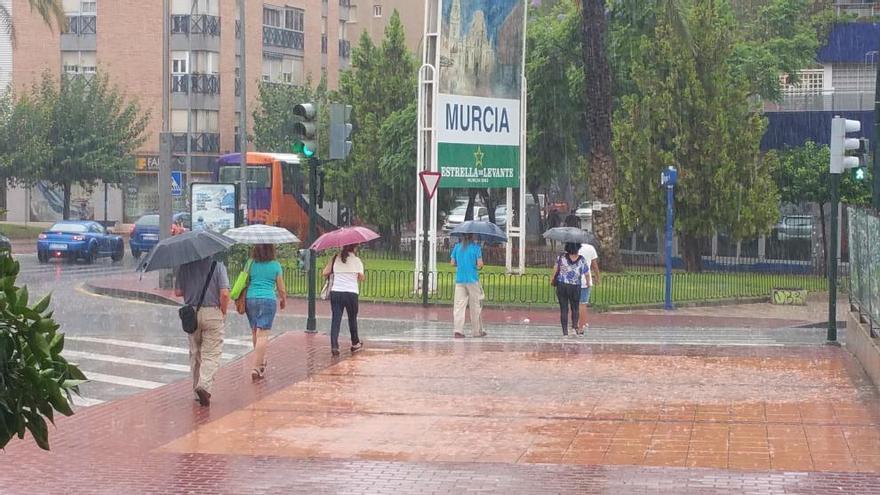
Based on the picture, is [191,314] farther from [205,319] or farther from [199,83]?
[199,83]

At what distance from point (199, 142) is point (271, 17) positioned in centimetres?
841

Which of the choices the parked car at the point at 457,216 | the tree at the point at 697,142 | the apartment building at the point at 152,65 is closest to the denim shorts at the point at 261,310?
the tree at the point at 697,142

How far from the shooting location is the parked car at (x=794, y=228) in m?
39.9

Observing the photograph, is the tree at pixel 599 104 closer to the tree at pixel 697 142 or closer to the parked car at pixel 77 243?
the tree at pixel 697 142

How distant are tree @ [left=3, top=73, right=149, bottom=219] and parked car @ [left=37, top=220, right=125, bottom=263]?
15496 mm

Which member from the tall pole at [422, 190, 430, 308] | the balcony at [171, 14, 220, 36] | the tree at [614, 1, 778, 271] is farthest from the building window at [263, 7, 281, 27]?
the tall pole at [422, 190, 430, 308]

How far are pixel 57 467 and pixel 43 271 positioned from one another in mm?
27917

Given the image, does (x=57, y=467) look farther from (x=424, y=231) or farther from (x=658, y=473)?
(x=424, y=231)

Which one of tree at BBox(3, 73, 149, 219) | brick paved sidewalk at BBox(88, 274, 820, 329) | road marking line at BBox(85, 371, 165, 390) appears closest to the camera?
road marking line at BBox(85, 371, 165, 390)

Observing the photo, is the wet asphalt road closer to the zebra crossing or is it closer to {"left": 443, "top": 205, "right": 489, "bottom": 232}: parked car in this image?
the zebra crossing

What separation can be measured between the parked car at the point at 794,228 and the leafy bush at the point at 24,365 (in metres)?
36.9

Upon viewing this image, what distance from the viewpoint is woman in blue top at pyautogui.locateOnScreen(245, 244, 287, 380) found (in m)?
15.1

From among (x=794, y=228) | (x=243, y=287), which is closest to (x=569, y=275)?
(x=243, y=287)

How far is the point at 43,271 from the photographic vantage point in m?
37.0
